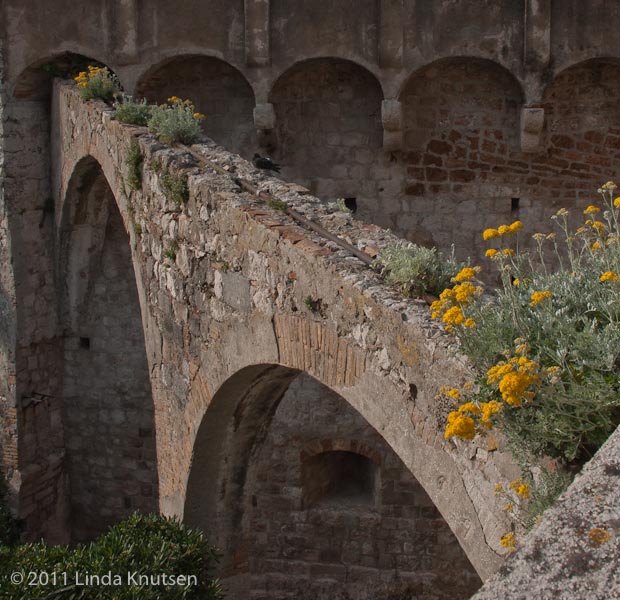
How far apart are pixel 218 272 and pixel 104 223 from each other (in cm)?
455

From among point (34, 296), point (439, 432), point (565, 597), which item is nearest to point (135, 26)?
point (34, 296)

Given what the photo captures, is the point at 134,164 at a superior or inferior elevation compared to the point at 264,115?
inferior

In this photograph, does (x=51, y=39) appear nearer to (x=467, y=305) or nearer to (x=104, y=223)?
(x=104, y=223)

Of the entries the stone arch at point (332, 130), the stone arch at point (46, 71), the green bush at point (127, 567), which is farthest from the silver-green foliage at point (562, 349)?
the stone arch at point (46, 71)

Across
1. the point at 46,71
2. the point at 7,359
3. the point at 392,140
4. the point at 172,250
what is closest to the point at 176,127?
the point at 172,250

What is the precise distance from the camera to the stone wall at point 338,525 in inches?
386

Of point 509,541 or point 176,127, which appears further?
point 176,127

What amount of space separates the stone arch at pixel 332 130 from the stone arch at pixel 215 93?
0.33 meters

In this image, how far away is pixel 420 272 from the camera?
4.34 m

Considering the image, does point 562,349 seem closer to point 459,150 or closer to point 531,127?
point 531,127

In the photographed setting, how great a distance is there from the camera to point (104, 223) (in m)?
10.4

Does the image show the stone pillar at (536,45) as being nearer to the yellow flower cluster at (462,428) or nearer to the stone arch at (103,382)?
the stone arch at (103,382)

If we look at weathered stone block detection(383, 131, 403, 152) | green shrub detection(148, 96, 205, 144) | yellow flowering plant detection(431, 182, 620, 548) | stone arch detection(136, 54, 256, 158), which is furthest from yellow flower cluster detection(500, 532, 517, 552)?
stone arch detection(136, 54, 256, 158)

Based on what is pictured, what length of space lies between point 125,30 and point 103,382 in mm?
4081
